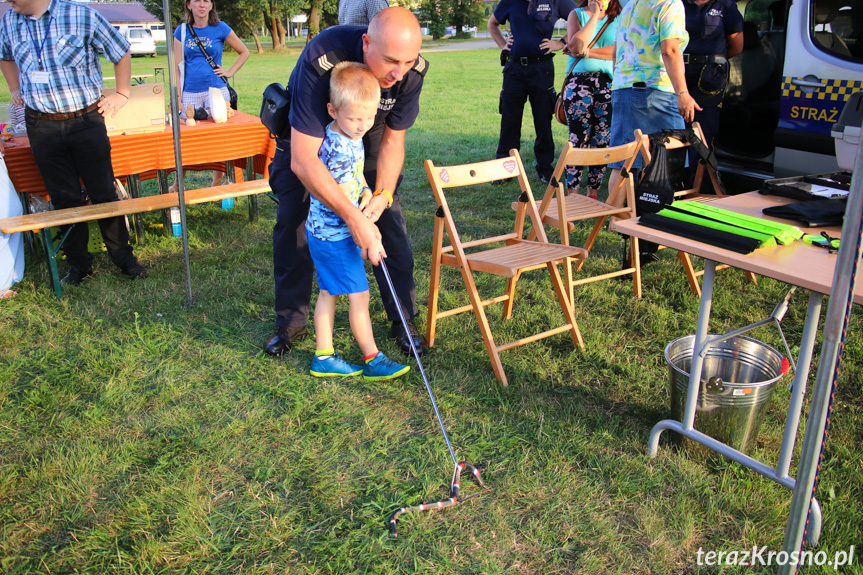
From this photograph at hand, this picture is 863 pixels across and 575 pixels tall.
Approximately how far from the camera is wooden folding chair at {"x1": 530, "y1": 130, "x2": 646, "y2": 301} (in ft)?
13.0

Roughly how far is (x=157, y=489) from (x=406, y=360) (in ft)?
4.73

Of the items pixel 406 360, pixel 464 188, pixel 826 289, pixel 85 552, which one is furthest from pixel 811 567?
pixel 464 188

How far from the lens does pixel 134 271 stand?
4.64 metres

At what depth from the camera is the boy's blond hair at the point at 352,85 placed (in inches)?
107

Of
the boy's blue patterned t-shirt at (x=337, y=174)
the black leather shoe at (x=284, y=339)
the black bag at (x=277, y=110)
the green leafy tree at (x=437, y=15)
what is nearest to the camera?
the boy's blue patterned t-shirt at (x=337, y=174)

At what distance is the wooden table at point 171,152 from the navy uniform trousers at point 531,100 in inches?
96.7

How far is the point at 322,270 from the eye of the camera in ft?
10.3

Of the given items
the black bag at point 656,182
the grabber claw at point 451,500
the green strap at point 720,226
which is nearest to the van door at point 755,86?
the black bag at point 656,182

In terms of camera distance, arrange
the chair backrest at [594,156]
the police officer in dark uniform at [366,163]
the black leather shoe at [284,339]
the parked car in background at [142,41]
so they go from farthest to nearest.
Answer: the parked car in background at [142,41] < the chair backrest at [594,156] < the black leather shoe at [284,339] < the police officer in dark uniform at [366,163]

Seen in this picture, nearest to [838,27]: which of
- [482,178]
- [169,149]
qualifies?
[482,178]

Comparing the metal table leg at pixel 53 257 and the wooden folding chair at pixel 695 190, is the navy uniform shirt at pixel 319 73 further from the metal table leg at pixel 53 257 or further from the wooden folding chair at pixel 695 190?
the metal table leg at pixel 53 257

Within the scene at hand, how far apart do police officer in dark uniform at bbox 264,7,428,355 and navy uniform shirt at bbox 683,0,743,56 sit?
9.44 feet

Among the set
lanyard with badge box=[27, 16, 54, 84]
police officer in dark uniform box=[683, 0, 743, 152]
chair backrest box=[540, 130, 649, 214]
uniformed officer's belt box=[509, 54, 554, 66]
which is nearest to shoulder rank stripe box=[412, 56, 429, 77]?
chair backrest box=[540, 130, 649, 214]

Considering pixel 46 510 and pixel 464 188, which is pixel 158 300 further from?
pixel 464 188
